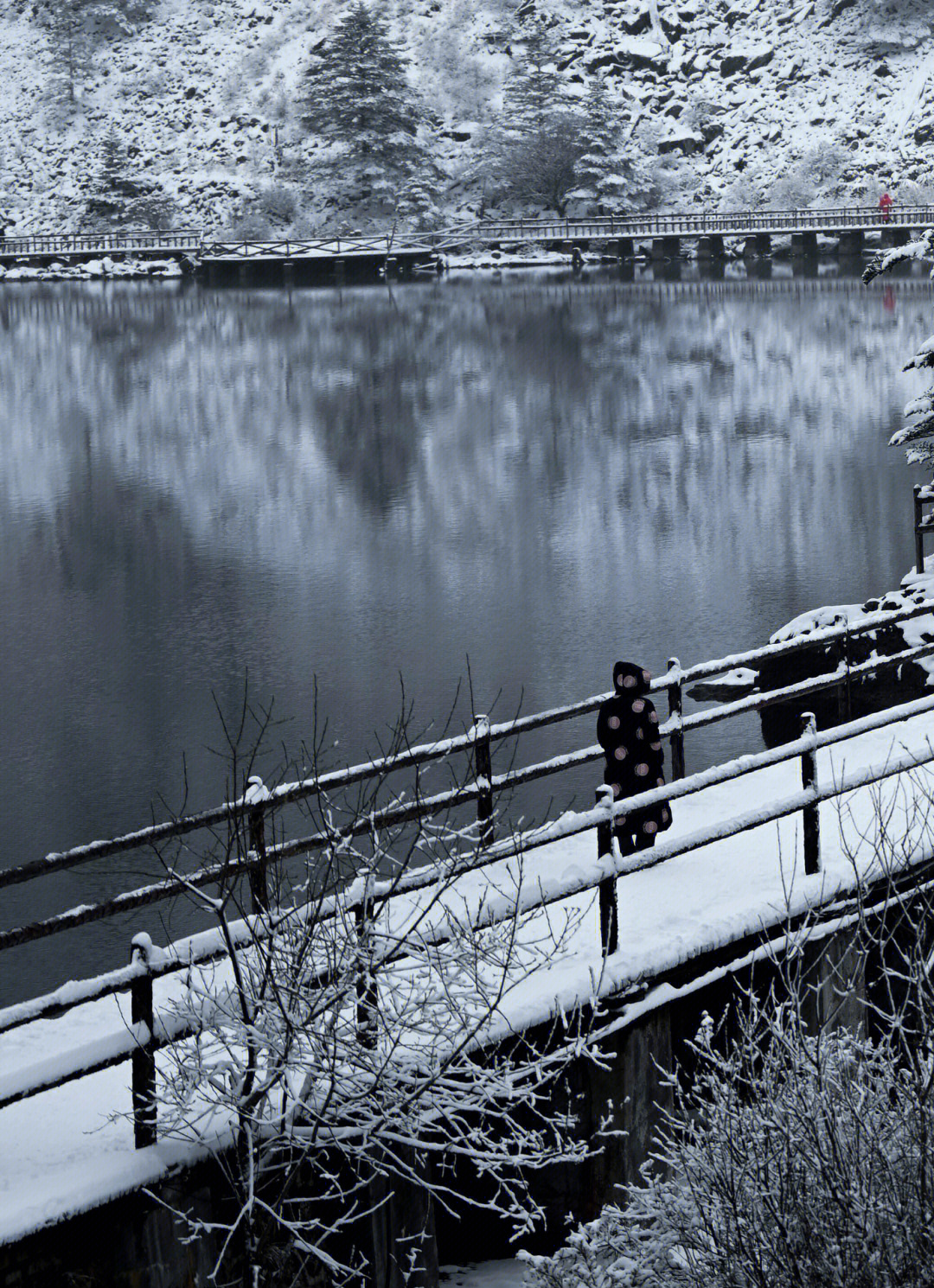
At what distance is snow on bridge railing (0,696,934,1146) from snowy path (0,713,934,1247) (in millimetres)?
117

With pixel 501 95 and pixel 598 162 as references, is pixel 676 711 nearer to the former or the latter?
pixel 598 162

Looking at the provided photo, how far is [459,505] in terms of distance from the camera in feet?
115

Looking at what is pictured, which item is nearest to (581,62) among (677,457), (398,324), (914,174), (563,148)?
(563,148)

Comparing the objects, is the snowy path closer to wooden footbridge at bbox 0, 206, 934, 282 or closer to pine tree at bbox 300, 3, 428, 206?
wooden footbridge at bbox 0, 206, 934, 282

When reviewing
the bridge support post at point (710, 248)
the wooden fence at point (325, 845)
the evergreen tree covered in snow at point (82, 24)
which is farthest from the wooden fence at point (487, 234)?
the wooden fence at point (325, 845)

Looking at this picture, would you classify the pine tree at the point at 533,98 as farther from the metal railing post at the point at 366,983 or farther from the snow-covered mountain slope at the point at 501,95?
the metal railing post at the point at 366,983

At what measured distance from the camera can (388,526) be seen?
110 feet

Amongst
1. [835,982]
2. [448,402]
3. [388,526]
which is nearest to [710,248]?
[448,402]

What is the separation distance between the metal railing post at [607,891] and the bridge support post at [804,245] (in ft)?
264

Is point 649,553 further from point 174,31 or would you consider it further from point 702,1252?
point 174,31

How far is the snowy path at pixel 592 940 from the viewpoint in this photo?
6543mm

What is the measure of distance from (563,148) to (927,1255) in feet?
323

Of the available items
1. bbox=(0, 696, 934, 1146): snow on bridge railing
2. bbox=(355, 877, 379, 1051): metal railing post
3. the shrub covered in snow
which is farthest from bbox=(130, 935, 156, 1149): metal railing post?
the shrub covered in snow

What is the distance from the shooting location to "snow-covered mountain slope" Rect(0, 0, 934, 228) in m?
106
